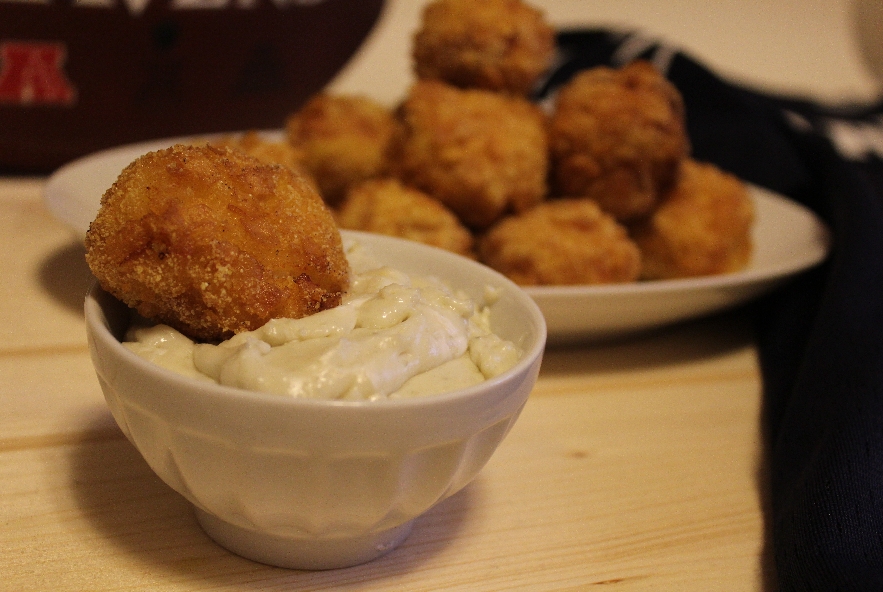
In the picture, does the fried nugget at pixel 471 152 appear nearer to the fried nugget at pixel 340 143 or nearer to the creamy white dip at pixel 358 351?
the fried nugget at pixel 340 143

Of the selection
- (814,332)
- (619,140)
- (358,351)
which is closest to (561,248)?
(619,140)

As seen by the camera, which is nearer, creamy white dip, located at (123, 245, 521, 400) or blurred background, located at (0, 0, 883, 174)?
creamy white dip, located at (123, 245, 521, 400)

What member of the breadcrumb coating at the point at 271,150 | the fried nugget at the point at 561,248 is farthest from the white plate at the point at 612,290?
the breadcrumb coating at the point at 271,150

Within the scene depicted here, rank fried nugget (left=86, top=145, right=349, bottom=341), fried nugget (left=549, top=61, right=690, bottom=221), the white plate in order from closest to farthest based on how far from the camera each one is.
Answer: fried nugget (left=86, top=145, right=349, bottom=341) → the white plate → fried nugget (left=549, top=61, right=690, bottom=221)

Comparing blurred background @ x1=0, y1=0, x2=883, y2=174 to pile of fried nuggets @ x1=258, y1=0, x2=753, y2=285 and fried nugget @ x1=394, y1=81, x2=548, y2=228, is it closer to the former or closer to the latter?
pile of fried nuggets @ x1=258, y1=0, x2=753, y2=285

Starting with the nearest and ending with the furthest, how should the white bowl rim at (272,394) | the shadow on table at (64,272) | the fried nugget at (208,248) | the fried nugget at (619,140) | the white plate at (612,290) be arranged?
the white bowl rim at (272,394)
the fried nugget at (208,248)
the white plate at (612,290)
the shadow on table at (64,272)
the fried nugget at (619,140)

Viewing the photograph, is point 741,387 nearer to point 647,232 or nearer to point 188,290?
point 647,232

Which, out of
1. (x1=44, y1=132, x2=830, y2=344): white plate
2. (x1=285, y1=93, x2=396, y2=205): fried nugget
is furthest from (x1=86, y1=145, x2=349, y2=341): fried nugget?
(x1=285, y1=93, x2=396, y2=205): fried nugget

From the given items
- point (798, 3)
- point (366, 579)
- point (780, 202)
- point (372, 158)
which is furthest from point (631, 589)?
point (798, 3)
